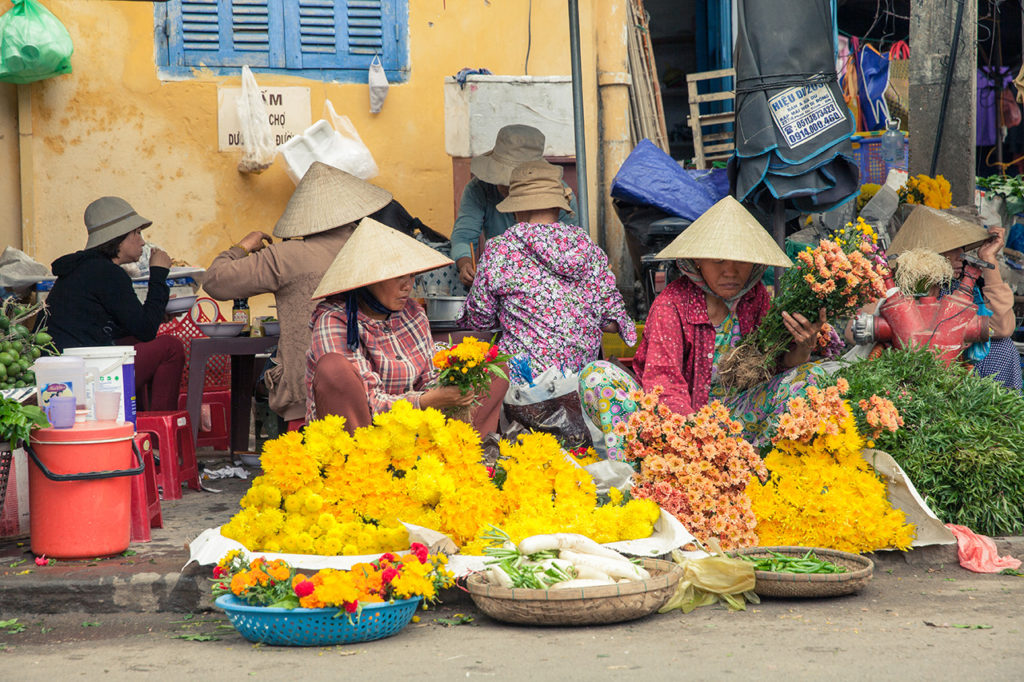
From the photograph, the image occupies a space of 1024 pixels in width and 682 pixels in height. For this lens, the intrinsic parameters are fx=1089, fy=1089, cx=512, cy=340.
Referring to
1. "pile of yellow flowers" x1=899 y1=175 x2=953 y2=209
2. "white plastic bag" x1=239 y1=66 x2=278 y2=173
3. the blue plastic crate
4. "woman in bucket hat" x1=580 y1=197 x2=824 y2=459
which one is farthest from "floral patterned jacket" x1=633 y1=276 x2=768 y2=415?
the blue plastic crate

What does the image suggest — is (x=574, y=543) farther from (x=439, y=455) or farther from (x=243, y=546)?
(x=243, y=546)

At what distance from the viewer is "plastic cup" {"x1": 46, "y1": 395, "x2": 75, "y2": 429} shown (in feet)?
13.5

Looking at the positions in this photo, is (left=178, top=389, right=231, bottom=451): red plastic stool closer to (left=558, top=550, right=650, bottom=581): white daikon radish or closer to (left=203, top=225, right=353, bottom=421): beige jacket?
(left=203, top=225, right=353, bottom=421): beige jacket

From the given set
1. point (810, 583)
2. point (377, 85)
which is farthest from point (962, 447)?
point (377, 85)

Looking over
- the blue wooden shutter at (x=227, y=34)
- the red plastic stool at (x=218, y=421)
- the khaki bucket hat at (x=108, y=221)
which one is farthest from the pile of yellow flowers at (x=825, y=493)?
the blue wooden shutter at (x=227, y=34)

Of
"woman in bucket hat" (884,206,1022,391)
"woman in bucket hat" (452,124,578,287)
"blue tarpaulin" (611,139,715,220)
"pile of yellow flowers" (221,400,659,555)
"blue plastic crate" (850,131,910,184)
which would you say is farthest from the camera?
"blue plastic crate" (850,131,910,184)

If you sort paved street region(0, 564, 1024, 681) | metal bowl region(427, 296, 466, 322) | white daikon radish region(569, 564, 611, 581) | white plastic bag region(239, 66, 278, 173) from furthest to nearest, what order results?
white plastic bag region(239, 66, 278, 173) → metal bowl region(427, 296, 466, 322) → white daikon radish region(569, 564, 611, 581) → paved street region(0, 564, 1024, 681)

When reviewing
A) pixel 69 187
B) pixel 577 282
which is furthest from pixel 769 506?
pixel 69 187

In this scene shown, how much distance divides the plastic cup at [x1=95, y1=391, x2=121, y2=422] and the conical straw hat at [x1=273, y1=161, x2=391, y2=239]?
141cm

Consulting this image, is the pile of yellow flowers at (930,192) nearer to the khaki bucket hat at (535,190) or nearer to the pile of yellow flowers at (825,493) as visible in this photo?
the khaki bucket hat at (535,190)

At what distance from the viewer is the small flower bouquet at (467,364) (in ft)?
13.6

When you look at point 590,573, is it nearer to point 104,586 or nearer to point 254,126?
point 104,586

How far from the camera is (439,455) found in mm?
4070

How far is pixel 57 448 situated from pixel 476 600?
5.67 ft
